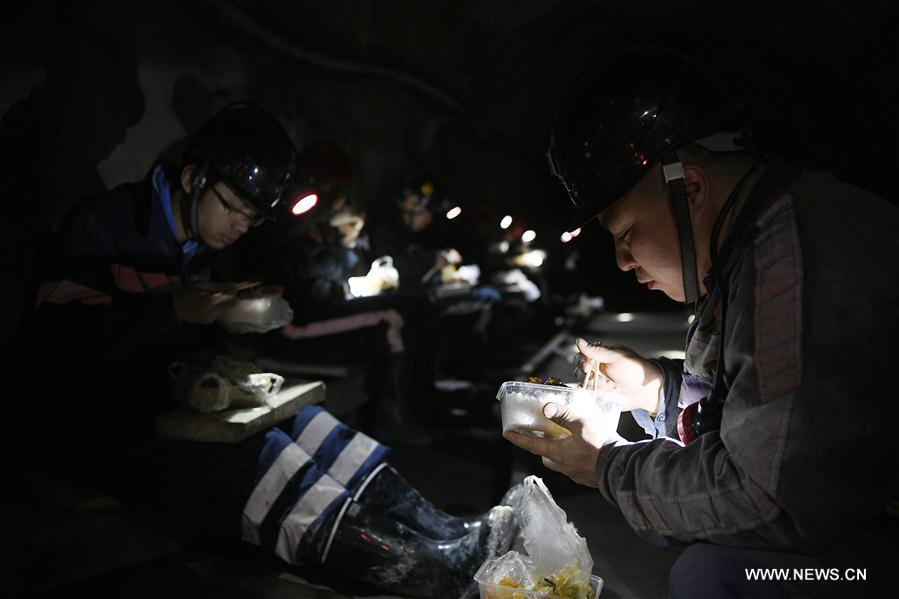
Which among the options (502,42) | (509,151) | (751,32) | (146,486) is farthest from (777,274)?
(509,151)

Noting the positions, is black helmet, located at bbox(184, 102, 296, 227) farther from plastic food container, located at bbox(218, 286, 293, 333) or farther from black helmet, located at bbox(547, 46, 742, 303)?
black helmet, located at bbox(547, 46, 742, 303)

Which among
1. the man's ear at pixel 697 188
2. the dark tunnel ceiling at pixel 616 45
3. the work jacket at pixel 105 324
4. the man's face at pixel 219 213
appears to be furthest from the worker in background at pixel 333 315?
the man's ear at pixel 697 188

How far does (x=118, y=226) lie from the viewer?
2902 mm

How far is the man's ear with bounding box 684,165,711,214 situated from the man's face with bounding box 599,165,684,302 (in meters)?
0.06

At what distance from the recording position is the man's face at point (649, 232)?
5.51 ft

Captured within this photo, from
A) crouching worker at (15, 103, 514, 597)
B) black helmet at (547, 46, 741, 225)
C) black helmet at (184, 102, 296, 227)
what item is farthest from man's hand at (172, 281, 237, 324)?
black helmet at (547, 46, 741, 225)

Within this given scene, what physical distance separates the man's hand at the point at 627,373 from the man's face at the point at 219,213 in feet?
6.66

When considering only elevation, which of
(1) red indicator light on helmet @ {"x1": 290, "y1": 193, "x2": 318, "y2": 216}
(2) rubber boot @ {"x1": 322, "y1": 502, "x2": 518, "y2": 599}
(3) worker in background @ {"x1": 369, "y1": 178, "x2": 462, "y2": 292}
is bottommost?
(2) rubber boot @ {"x1": 322, "y1": 502, "x2": 518, "y2": 599}

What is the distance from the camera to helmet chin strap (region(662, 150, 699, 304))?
64.2 inches

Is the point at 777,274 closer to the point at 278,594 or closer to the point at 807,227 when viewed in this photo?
the point at 807,227

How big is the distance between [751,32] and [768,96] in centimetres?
629

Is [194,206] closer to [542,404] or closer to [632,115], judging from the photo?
[542,404]

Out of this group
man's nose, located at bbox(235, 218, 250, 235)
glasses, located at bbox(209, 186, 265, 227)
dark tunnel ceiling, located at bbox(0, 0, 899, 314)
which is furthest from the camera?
dark tunnel ceiling, located at bbox(0, 0, 899, 314)

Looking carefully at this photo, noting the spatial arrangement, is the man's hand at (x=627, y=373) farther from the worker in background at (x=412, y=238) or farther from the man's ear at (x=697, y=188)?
the worker in background at (x=412, y=238)
